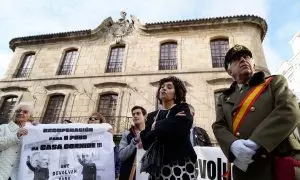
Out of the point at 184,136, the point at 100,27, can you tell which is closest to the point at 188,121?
the point at 184,136

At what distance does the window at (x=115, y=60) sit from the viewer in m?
13.8

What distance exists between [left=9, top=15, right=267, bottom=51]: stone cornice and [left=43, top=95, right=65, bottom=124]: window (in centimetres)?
441

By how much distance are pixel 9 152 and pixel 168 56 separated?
35.4 feet

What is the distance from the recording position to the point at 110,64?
1410 centimetres

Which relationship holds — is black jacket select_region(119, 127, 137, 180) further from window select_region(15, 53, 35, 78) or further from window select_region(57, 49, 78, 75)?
window select_region(15, 53, 35, 78)

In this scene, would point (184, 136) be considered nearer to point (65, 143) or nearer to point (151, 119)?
point (151, 119)

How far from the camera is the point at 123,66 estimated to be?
1352cm

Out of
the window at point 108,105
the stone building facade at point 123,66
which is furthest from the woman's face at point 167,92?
the window at point 108,105

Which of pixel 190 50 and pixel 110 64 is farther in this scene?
pixel 110 64

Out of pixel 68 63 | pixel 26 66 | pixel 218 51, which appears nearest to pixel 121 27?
pixel 68 63

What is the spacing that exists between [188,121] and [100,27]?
14.1 m

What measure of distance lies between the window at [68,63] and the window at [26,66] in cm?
224

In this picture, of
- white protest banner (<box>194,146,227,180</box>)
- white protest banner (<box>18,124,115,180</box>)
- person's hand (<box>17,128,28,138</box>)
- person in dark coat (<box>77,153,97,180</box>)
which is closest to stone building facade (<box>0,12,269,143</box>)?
white protest banner (<box>194,146,227,180</box>)

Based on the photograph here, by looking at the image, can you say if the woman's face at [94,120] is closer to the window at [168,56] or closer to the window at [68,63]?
the window at [168,56]
